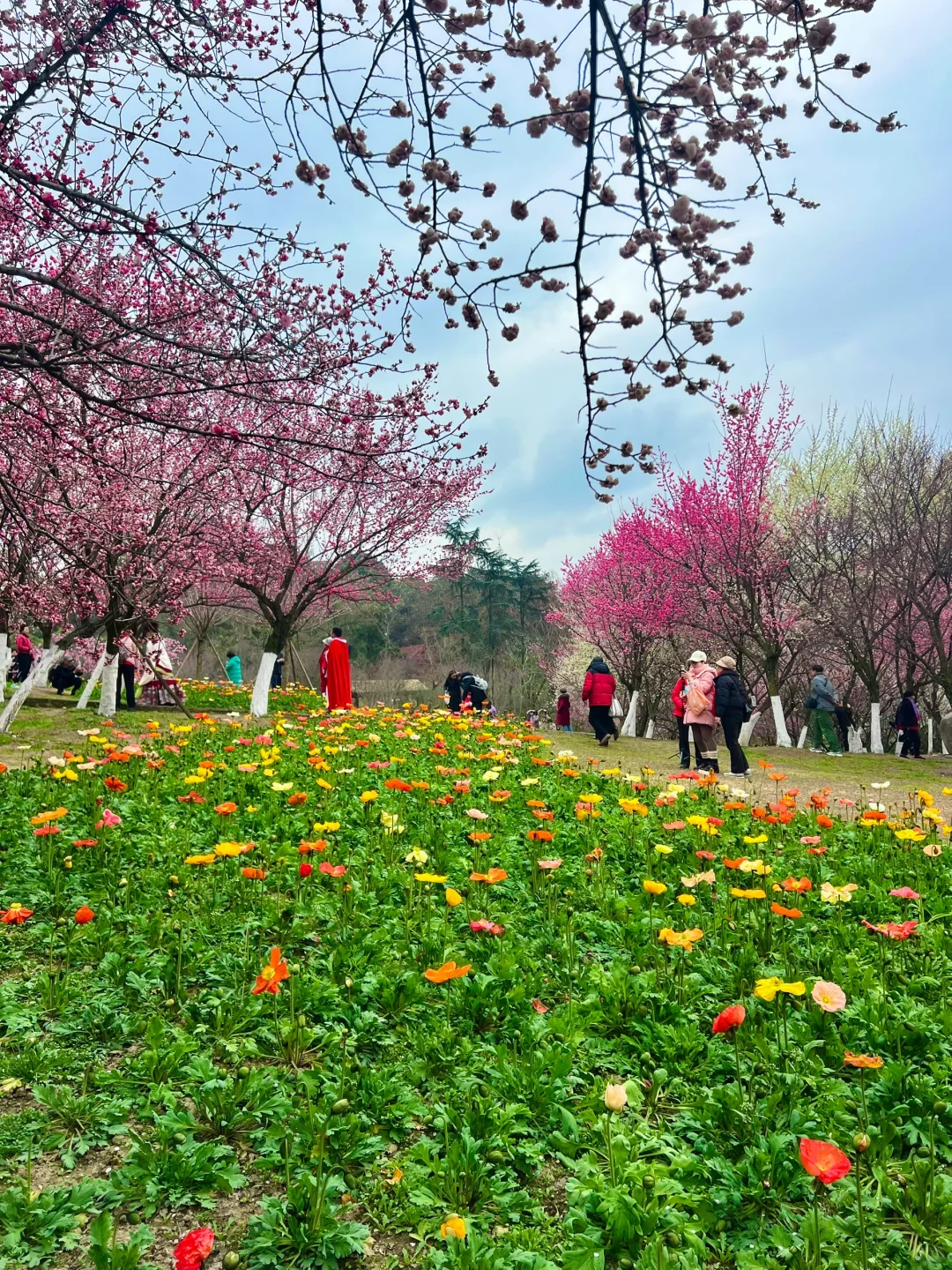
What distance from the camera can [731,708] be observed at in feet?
36.0

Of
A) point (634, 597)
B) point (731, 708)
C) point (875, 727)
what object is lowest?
point (875, 727)

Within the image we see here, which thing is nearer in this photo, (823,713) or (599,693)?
(599,693)

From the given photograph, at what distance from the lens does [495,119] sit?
2.81 metres

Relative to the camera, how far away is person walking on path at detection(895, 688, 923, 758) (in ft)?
61.2

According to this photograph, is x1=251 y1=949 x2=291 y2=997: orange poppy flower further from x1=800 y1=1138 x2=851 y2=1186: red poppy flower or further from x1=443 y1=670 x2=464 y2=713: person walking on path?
x1=443 y1=670 x2=464 y2=713: person walking on path

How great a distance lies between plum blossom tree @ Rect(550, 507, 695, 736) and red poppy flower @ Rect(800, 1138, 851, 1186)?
796 inches

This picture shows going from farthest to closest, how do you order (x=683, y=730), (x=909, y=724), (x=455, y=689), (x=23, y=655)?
(x=23, y=655), (x=455, y=689), (x=909, y=724), (x=683, y=730)

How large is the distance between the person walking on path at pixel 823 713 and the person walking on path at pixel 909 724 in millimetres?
1535

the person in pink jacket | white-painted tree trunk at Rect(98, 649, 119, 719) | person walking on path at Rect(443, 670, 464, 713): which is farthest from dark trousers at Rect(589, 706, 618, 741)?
white-painted tree trunk at Rect(98, 649, 119, 719)

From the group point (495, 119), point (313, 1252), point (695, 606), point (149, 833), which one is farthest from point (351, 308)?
point (695, 606)

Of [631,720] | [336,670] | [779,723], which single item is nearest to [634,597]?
[631,720]

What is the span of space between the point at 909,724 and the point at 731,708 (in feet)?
34.4

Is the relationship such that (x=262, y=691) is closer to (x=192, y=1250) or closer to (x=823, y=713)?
(x=192, y=1250)

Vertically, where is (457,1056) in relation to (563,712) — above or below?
below
